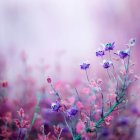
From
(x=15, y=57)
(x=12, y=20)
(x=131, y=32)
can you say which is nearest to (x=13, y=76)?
(x=15, y=57)

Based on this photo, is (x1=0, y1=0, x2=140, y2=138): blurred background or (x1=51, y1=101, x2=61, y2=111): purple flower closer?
(x1=51, y1=101, x2=61, y2=111): purple flower

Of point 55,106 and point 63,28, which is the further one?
point 63,28

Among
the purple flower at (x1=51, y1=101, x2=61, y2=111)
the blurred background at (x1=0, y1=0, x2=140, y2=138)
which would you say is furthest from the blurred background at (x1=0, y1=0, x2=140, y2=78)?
the purple flower at (x1=51, y1=101, x2=61, y2=111)

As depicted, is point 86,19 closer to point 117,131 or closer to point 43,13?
point 43,13

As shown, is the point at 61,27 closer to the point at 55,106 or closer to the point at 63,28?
the point at 63,28

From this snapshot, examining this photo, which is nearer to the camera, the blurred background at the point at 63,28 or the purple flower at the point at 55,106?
the purple flower at the point at 55,106

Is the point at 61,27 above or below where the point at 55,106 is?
above

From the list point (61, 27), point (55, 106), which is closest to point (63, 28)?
point (61, 27)

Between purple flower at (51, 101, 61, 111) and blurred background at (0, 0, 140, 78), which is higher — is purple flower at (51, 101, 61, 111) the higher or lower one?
the lower one

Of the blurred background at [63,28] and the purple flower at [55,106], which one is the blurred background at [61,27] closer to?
the blurred background at [63,28]

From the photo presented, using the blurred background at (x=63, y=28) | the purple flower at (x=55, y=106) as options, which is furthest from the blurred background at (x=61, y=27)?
the purple flower at (x=55, y=106)

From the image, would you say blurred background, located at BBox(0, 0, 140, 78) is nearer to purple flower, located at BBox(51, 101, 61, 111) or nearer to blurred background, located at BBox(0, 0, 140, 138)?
blurred background, located at BBox(0, 0, 140, 138)
